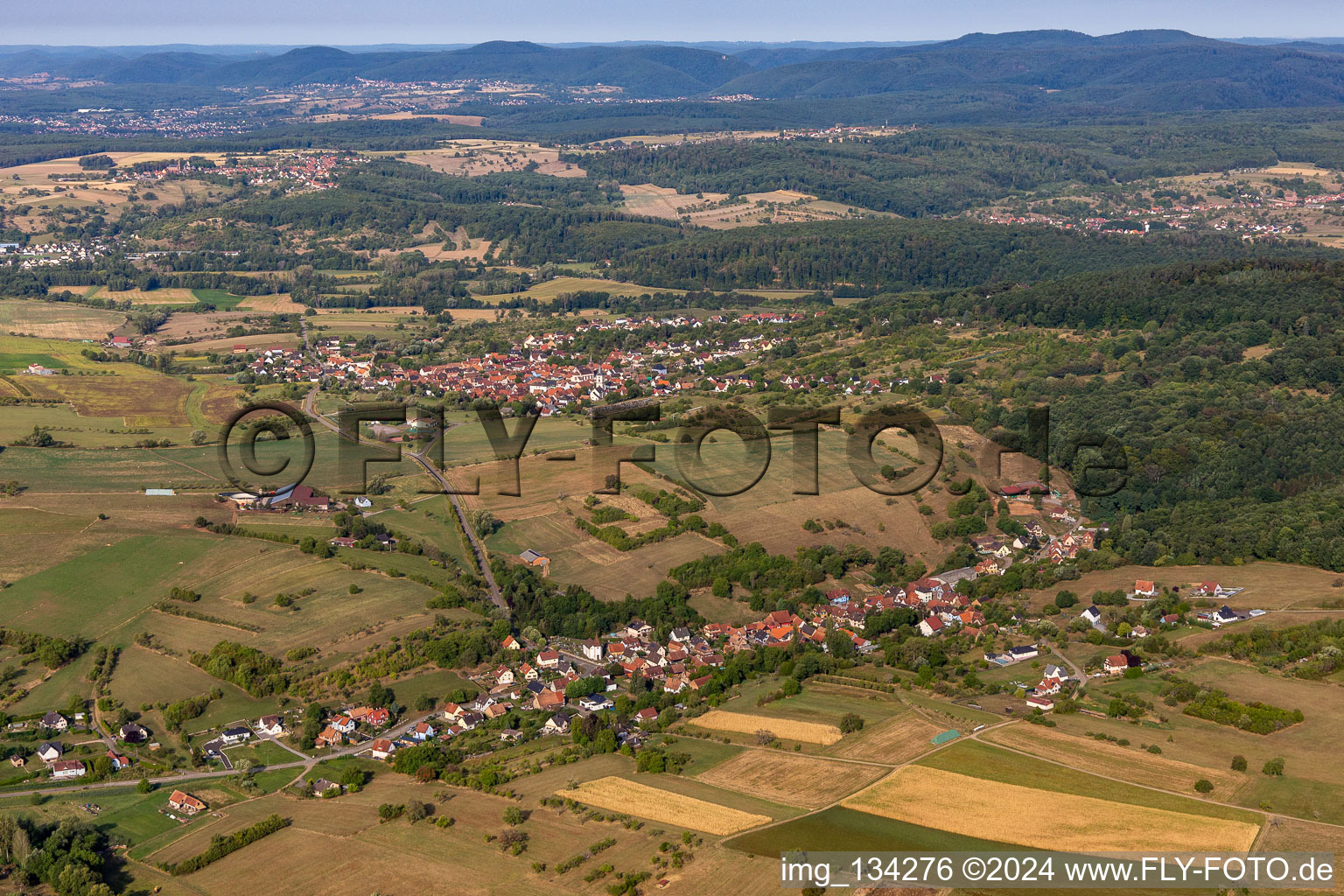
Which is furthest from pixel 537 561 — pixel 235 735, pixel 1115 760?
pixel 1115 760

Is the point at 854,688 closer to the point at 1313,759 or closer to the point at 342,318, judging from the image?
the point at 1313,759

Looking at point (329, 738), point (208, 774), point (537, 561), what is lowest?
point (208, 774)

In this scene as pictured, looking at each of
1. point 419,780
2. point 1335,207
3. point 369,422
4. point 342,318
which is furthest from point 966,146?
point 419,780

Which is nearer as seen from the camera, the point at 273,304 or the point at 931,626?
the point at 931,626

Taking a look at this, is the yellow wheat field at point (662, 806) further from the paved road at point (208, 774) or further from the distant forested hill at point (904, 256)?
the distant forested hill at point (904, 256)

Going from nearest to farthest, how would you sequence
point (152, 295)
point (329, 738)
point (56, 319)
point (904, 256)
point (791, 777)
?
point (791, 777)
point (329, 738)
point (56, 319)
point (152, 295)
point (904, 256)

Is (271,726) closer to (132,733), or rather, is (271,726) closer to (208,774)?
(208,774)
